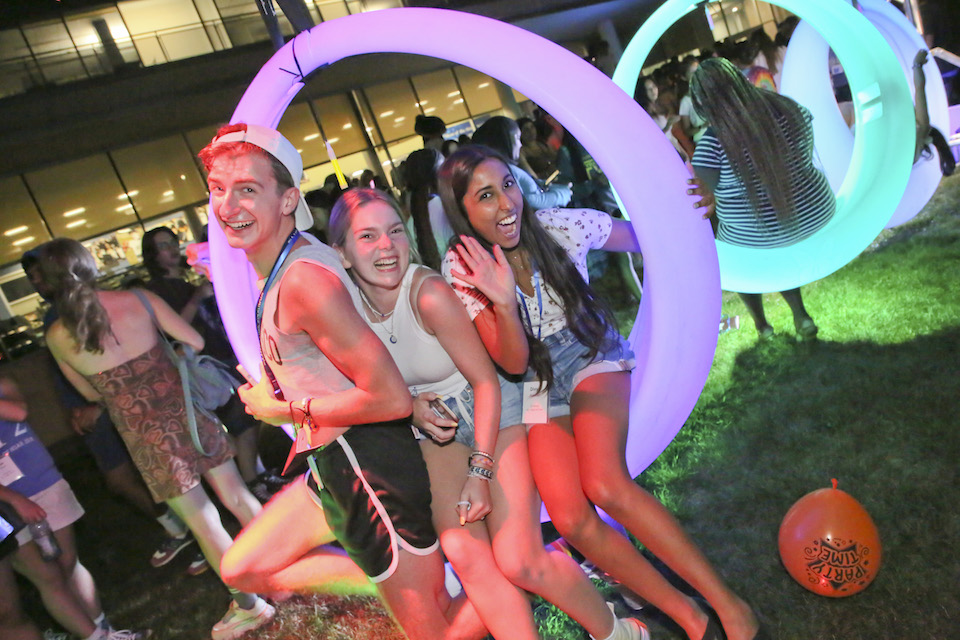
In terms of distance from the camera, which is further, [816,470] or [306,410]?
[816,470]

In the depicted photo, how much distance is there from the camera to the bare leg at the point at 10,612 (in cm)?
288

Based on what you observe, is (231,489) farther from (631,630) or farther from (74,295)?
(631,630)

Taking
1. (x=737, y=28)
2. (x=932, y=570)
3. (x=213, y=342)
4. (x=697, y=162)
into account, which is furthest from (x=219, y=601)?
(x=737, y=28)

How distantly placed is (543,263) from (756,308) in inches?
99.6

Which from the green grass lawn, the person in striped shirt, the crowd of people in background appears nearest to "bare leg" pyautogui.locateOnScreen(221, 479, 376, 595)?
the crowd of people in background

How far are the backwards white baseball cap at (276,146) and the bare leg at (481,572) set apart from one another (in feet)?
3.49

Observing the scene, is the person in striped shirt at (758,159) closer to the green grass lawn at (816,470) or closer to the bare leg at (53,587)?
the green grass lawn at (816,470)

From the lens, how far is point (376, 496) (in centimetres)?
215

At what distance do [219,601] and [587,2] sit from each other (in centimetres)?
1899

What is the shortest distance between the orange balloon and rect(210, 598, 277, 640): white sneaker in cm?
251

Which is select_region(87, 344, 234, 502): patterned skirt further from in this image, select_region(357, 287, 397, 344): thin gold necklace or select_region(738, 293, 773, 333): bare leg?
select_region(738, 293, 773, 333): bare leg

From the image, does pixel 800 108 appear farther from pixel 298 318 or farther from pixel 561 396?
pixel 298 318

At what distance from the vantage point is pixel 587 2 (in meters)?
19.0

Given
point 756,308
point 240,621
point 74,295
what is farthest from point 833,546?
point 74,295
